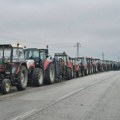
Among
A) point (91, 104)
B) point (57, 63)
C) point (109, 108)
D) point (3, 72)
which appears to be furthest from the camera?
point (57, 63)

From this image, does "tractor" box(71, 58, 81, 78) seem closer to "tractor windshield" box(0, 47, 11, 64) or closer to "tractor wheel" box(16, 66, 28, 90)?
"tractor wheel" box(16, 66, 28, 90)

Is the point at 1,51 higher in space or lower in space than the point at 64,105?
higher

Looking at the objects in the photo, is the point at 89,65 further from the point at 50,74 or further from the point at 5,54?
the point at 5,54

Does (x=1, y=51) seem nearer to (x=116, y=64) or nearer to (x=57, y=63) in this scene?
(x=57, y=63)

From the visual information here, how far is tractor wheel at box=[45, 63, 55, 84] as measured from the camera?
90.1 feet

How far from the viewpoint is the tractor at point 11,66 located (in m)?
20.0

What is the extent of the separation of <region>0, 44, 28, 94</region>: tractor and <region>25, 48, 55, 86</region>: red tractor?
116 inches

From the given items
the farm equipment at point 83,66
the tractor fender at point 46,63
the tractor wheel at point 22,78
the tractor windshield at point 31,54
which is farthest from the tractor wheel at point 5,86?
the farm equipment at point 83,66

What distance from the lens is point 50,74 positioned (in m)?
27.8

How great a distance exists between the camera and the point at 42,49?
27234 mm

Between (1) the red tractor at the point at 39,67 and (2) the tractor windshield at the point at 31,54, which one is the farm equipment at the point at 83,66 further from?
(2) the tractor windshield at the point at 31,54

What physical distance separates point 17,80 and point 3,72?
119cm

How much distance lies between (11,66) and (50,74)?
25.0 ft

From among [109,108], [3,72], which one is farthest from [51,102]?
[3,72]
